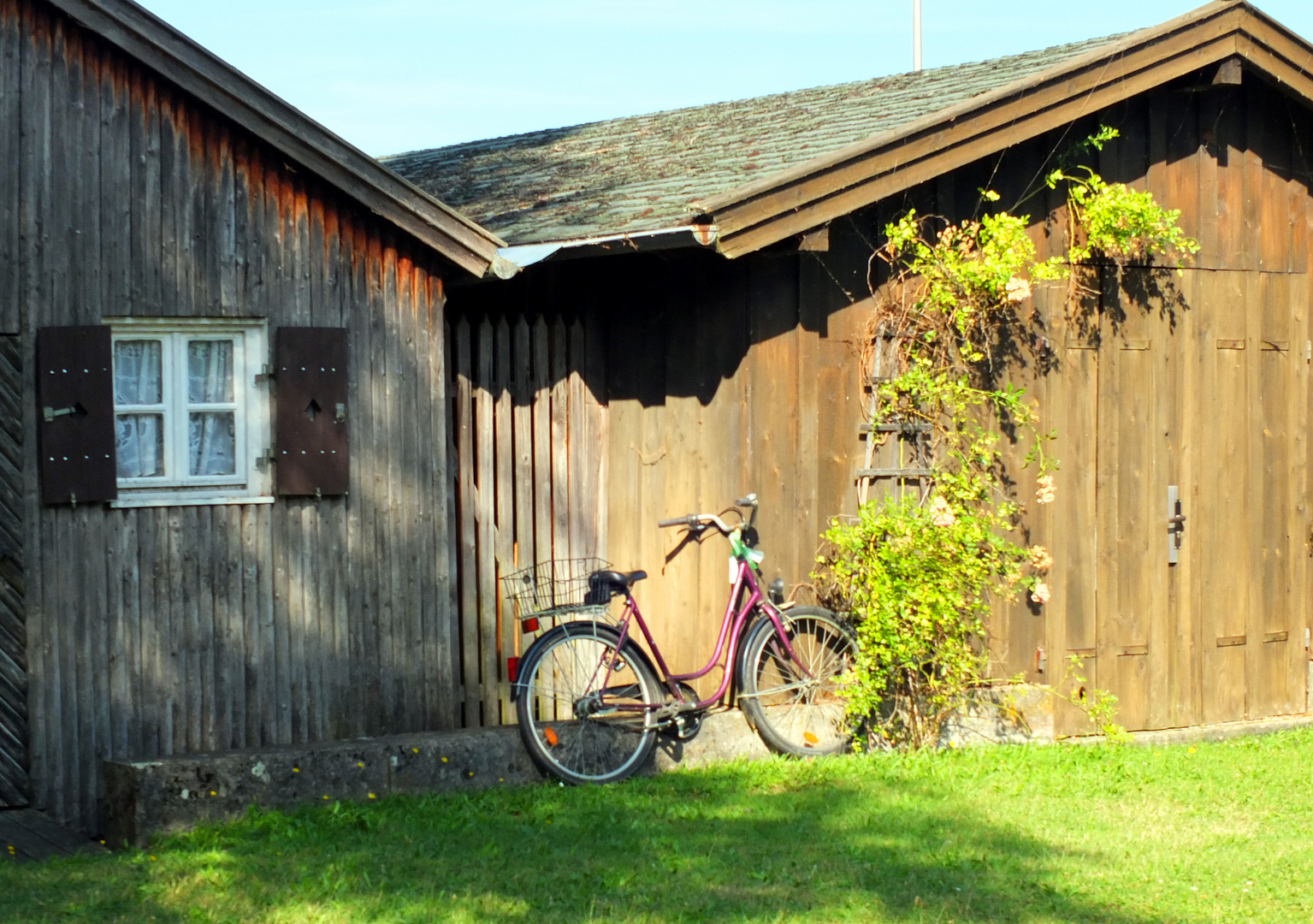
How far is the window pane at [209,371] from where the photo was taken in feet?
27.6

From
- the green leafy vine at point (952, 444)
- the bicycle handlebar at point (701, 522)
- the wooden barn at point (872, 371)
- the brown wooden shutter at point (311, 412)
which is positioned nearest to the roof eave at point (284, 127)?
the wooden barn at point (872, 371)

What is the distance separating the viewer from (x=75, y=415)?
8.04 meters

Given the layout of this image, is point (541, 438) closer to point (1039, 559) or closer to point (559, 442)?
point (559, 442)

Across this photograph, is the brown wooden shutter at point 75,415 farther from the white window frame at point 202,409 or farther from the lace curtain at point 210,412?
the lace curtain at point 210,412

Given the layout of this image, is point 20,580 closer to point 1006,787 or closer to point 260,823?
→ point 260,823

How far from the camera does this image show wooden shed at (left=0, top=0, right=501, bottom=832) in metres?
7.98

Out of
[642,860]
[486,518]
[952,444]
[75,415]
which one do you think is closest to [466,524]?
[486,518]

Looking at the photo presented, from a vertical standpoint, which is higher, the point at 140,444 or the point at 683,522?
the point at 140,444

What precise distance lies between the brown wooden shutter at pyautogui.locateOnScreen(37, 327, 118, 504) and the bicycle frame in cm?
280

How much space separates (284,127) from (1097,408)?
518 cm

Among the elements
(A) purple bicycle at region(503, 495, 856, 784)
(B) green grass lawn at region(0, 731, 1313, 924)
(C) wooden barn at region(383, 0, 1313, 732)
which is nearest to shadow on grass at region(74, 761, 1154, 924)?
(B) green grass lawn at region(0, 731, 1313, 924)

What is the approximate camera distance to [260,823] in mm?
7418

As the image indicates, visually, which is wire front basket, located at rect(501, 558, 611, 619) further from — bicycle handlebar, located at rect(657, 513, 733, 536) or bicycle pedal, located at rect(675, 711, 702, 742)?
bicycle pedal, located at rect(675, 711, 702, 742)

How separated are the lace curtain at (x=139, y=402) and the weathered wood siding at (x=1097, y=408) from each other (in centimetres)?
188
